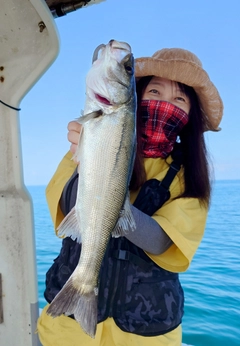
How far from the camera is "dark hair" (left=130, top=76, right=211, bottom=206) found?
228cm

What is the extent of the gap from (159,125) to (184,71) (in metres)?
0.37

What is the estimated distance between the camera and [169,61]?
2.26m

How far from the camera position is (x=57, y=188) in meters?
1.98

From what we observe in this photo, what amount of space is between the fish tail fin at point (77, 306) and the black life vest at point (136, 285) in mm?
393

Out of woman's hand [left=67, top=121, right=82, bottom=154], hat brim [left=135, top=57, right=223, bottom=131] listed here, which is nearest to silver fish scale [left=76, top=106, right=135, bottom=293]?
woman's hand [left=67, top=121, right=82, bottom=154]

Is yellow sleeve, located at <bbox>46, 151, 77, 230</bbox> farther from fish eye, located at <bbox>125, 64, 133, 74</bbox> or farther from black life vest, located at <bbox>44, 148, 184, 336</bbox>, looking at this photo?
fish eye, located at <bbox>125, 64, 133, 74</bbox>

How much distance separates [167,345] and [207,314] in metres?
3.60

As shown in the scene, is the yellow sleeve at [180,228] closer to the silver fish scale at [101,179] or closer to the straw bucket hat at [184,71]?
the silver fish scale at [101,179]

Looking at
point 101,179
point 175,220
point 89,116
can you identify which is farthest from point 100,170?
point 175,220

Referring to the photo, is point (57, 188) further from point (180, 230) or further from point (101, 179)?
point (180, 230)

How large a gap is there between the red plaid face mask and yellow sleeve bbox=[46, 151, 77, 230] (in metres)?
0.55

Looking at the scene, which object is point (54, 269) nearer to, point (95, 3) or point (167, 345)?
point (167, 345)

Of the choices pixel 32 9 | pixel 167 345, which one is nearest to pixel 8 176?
pixel 32 9

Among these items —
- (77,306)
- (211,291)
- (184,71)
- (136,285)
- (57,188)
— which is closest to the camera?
(77,306)
